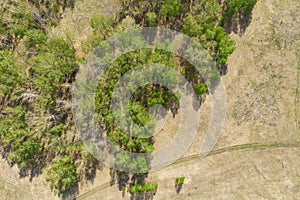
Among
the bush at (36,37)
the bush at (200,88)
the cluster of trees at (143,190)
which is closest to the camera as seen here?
the bush at (36,37)

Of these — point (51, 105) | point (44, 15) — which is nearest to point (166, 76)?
point (51, 105)

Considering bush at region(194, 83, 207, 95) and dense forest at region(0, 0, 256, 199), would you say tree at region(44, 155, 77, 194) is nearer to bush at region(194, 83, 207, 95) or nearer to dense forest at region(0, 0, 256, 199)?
dense forest at region(0, 0, 256, 199)

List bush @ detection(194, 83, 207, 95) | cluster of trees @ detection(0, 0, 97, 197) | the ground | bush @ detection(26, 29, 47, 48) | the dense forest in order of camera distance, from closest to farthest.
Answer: cluster of trees @ detection(0, 0, 97, 197)
the dense forest
bush @ detection(26, 29, 47, 48)
bush @ detection(194, 83, 207, 95)
the ground

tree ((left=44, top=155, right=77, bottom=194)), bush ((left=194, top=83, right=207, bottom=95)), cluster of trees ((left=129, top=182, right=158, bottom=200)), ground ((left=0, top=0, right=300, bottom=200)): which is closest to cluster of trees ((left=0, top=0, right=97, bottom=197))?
tree ((left=44, top=155, right=77, bottom=194))

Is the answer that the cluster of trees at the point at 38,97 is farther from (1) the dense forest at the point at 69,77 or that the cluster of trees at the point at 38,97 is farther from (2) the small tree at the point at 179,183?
(2) the small tree at the point at 179,183

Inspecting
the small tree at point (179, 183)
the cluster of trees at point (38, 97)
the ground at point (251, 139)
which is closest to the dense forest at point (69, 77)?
the cluster of trees at point (38, 97)

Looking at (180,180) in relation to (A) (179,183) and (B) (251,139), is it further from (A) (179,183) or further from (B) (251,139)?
(B) (251,139)
